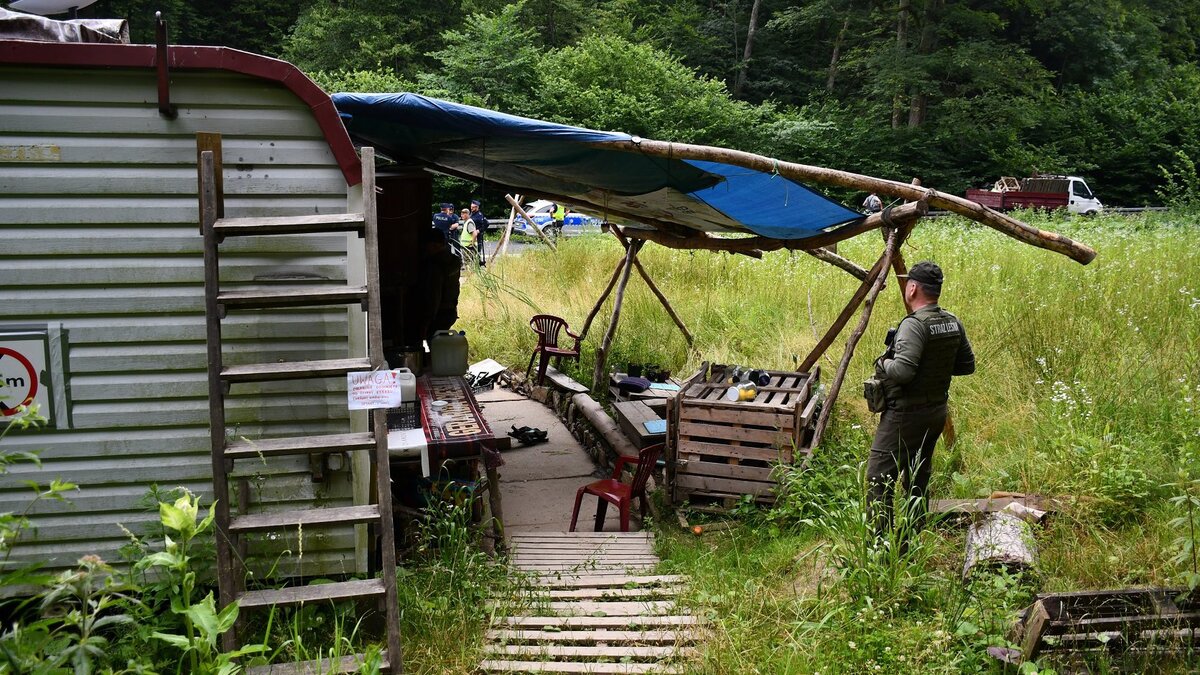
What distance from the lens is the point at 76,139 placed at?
423cm

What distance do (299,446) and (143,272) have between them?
132cm

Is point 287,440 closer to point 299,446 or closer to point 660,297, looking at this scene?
point 299,446

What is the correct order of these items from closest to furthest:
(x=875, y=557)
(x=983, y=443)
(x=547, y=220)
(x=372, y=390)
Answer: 1. (x=372, y=390)
2. (x=875, y=557)
3. (x=983, y=443)
4. (x=547, y=220)

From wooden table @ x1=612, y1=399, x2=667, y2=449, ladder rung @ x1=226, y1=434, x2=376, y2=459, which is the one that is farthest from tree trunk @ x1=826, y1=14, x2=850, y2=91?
ladder rung @ x1=226, y1=434, x2=376, y2=459

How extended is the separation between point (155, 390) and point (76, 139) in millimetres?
1290

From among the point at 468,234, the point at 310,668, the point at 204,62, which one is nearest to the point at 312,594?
the point at 310,668

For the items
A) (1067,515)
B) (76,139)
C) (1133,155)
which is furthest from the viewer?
(1133,155)

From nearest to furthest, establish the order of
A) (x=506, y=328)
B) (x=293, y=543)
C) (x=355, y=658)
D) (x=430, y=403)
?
(x=355, y=658), (x=293, y=543), (x=430, y=403), (x=506, y=328)

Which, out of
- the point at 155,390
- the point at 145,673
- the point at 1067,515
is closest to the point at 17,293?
the point at 155,390

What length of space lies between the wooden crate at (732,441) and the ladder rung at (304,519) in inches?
129

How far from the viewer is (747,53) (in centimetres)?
3844

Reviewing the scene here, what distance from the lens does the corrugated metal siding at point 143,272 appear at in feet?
13.9

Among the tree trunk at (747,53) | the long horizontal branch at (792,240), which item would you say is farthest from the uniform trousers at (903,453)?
the tree trunk at (747,53)

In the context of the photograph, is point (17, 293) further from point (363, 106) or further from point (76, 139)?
point (363, 106)
